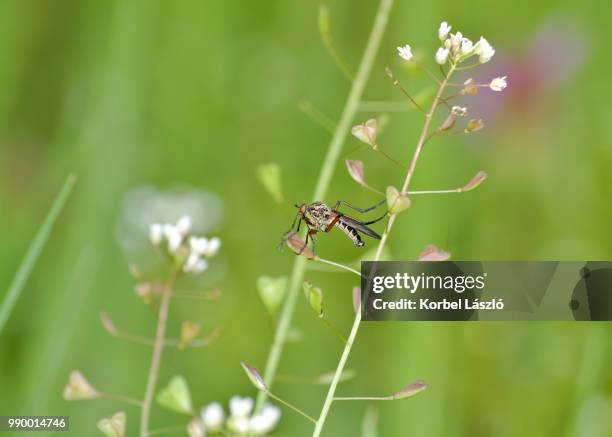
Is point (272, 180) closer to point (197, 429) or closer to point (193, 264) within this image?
point (193, 264)

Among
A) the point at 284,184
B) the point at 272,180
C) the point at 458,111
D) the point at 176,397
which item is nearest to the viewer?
the point at 458,111

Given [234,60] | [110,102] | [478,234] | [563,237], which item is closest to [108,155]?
[110,102]

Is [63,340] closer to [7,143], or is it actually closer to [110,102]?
[110,102]

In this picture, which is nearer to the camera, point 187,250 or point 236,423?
point 236,423

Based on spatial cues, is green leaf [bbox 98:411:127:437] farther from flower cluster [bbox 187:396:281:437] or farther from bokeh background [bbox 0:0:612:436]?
bokeh background [bbox 0:0:612:436]

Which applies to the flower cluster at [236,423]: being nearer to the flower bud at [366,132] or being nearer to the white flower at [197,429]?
the white flower at [197,429]

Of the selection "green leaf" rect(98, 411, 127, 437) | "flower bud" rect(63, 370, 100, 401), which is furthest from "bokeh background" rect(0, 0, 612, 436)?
"green leaf" rect(98, 411, 127, 437)

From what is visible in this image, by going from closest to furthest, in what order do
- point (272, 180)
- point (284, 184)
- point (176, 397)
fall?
point (176, 397) < point (272, 180) < point (284, 184)

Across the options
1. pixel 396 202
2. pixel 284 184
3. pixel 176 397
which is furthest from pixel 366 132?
pixel 284 184
